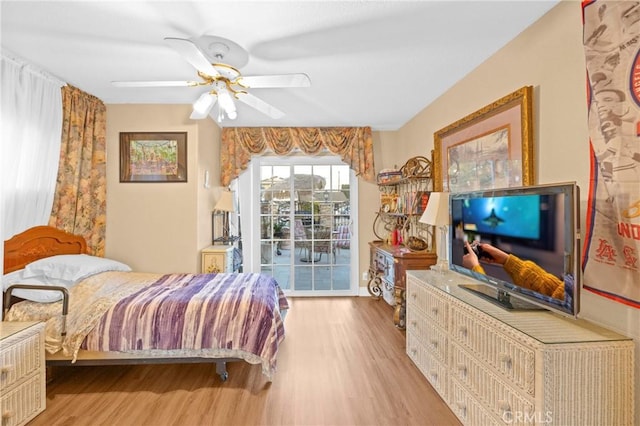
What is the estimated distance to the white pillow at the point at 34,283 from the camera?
223 cm

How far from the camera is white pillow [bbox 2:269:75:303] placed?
7.32ft

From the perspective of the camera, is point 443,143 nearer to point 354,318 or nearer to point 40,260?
point 354,318

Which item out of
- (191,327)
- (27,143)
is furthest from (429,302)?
(27,143)

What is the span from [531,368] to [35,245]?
3.59 meters

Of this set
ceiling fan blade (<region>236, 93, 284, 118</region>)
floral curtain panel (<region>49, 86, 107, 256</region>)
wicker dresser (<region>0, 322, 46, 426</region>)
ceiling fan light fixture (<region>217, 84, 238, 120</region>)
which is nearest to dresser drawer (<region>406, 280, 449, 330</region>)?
ceiling fan blade (<region>236, 93, 284, 118</region>)

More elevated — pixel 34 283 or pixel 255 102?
pixel 255 102

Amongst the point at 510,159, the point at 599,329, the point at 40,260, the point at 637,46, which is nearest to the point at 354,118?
the point at 510,159

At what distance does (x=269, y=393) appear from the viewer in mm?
2203

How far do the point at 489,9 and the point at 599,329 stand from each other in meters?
1.79

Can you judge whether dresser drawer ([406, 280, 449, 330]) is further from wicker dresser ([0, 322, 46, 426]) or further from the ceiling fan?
wicker dresser ([0, 322, 46, 426])

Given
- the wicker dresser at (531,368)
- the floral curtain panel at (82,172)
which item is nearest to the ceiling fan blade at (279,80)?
the wicker dresser at (531,368)

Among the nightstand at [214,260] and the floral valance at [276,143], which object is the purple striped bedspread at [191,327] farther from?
the floral valance at [276,143]

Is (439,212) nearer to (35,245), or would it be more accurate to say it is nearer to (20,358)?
(20,358)

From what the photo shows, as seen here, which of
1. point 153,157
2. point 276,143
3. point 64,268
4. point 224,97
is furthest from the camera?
point 276,143
